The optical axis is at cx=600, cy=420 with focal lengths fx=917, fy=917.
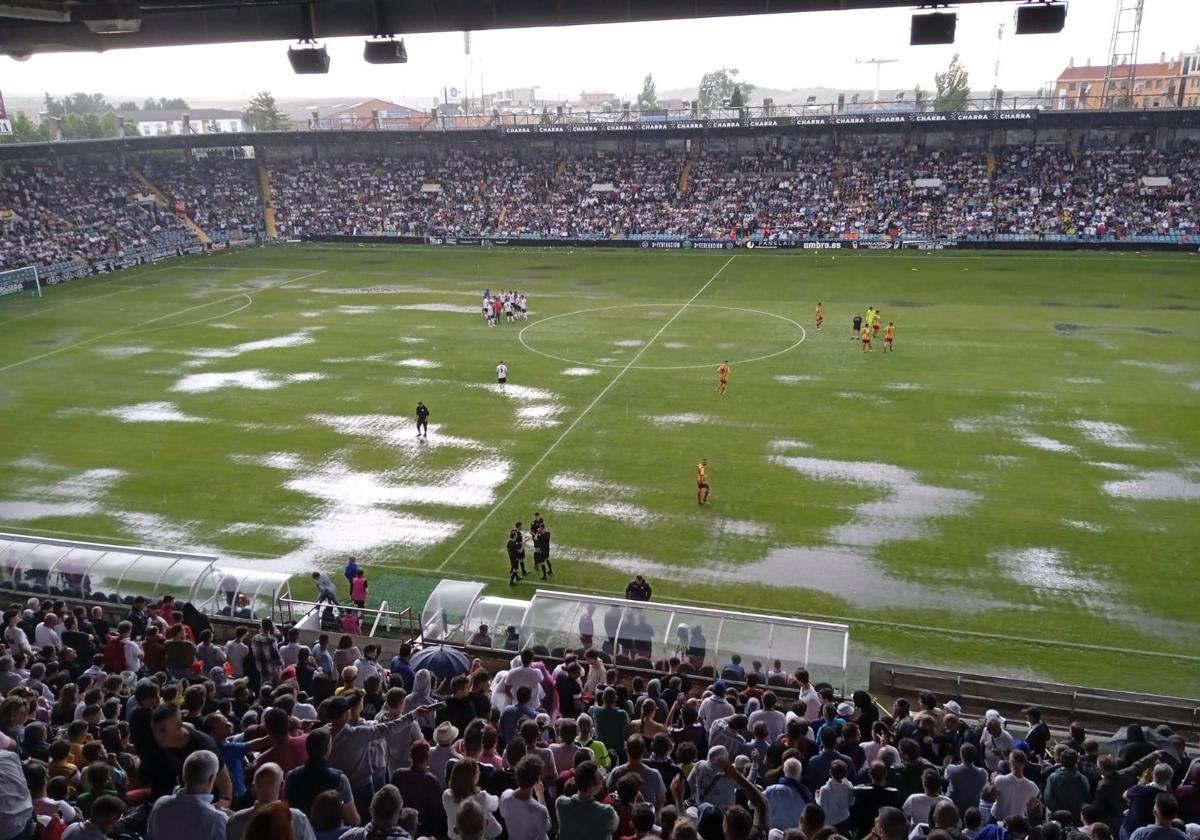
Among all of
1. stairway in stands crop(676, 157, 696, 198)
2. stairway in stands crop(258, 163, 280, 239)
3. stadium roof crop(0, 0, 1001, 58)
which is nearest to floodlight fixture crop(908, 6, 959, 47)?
stadium roof crop(0, 0, 1001, 58)

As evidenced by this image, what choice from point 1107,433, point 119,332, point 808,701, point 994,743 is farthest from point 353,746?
point 119,332

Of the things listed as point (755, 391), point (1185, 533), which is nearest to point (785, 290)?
point (755, 391)

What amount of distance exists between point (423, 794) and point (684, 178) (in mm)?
69542

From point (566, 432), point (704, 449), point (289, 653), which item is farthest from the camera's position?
point (566, 432)

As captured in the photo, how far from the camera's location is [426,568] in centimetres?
2078

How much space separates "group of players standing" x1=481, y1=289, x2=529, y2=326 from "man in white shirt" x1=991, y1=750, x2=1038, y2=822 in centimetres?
3680

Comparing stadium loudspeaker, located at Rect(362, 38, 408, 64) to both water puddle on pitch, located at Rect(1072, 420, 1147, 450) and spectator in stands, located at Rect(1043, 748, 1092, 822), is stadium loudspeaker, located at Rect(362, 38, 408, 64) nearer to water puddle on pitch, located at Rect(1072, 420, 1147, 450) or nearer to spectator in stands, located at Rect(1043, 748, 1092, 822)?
spectator in stands, located at Rect(1043, 748, 1092, 822)

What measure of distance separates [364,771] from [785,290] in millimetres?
44576

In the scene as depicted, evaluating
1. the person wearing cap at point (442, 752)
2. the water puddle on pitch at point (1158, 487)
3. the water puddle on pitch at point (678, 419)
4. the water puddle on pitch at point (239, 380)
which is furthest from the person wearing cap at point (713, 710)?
the water puddle on pitch at point (239, 380)

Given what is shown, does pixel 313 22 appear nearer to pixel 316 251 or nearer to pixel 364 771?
pixel 364 771

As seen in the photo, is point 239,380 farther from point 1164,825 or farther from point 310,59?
point 1164,825

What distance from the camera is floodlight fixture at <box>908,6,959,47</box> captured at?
1139 centimetres

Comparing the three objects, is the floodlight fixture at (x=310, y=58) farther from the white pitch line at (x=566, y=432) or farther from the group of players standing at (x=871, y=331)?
the group of players standing at (x=871, y=331)

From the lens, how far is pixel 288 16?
12.6 meters
